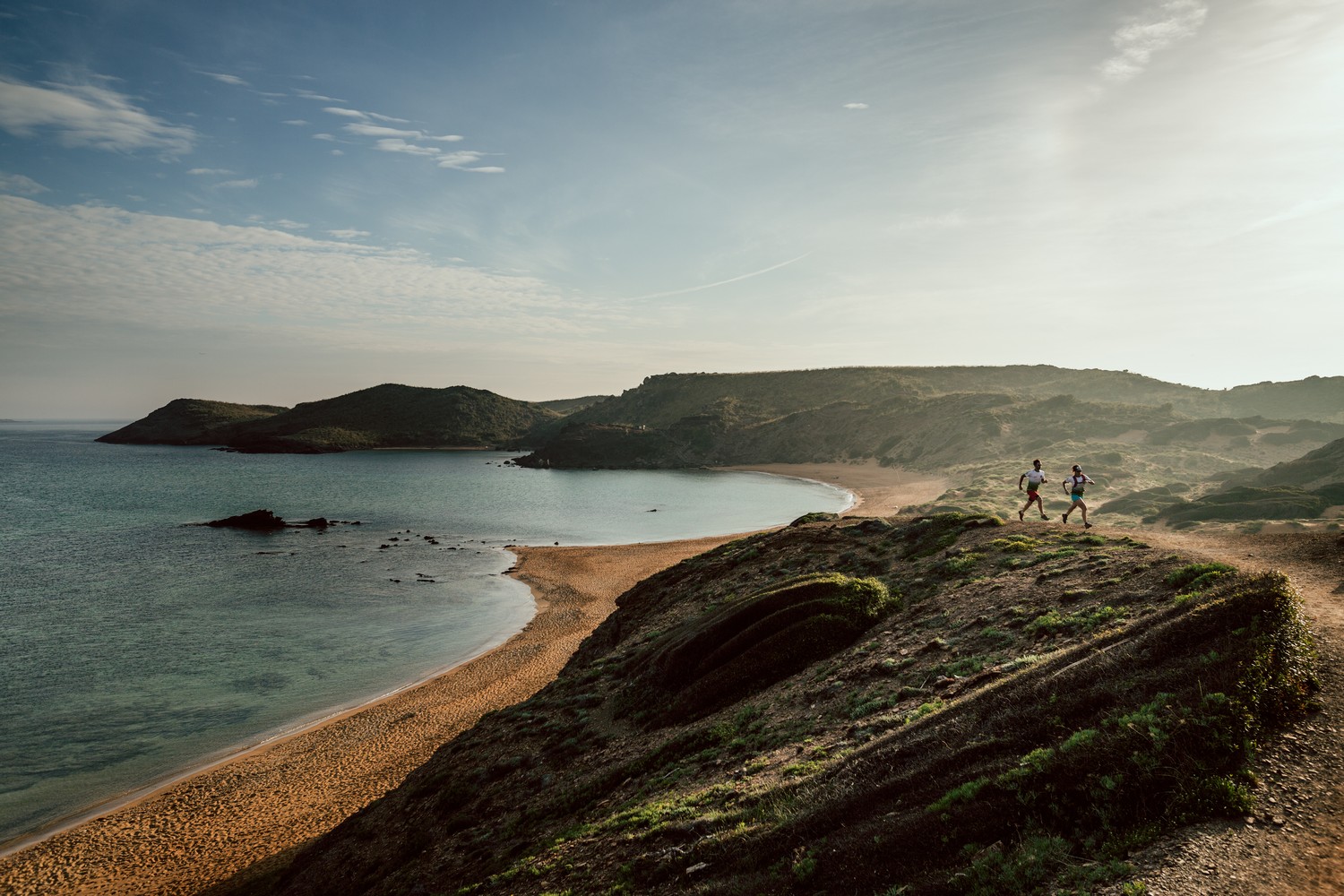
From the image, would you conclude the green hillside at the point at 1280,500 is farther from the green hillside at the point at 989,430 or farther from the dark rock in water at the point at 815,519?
the dark rock in water at the point at 815,519

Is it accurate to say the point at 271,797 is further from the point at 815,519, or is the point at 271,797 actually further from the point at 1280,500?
the point at 1280,500

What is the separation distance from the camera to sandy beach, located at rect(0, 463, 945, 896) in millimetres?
15695

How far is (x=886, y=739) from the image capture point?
30.4 ft

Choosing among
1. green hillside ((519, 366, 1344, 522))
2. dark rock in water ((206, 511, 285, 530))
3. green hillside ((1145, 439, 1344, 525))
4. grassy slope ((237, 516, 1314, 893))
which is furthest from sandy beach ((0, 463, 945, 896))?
dark rock in water ((206, 511, 285, 530))

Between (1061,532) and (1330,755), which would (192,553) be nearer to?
(1061,532)

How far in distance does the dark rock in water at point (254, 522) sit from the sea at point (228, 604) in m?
1.94

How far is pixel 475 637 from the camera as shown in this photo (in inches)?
1299

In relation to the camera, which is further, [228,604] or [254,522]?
[254,522]

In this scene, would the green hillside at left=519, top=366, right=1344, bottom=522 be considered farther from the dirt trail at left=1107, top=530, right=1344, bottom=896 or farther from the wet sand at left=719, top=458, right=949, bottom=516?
the dirt trail at left=1107, top=530, right=1344, bottom=896

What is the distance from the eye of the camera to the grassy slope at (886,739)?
634 cm

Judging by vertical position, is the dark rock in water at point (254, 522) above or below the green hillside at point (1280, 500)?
below

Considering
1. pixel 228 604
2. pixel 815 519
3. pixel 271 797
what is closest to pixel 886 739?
pixel 815 519

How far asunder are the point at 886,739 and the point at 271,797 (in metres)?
18.9

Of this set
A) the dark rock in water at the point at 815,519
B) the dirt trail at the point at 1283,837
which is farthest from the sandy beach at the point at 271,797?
the dirt trail at the point at 1283,837
